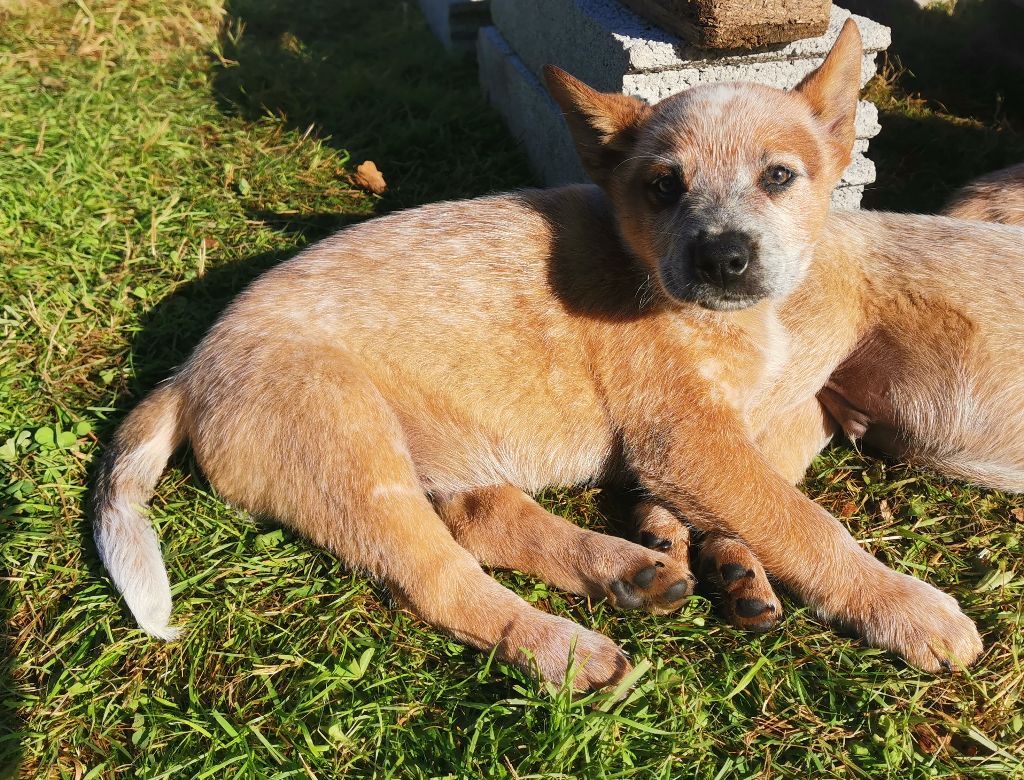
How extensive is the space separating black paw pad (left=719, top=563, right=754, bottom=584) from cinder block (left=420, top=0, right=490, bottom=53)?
231 inches

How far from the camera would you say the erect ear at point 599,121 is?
147 inches

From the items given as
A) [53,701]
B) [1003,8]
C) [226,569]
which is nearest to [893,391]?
[226,569]

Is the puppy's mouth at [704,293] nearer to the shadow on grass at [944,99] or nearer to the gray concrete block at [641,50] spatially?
the gray concrete block at [641,50]

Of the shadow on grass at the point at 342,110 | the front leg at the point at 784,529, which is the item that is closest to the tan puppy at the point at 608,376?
the front leg at the point at 784,529

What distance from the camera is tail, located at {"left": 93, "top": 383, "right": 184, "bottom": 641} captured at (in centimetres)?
318

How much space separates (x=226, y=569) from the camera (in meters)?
3.49

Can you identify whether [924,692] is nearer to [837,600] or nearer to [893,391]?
[837,600]

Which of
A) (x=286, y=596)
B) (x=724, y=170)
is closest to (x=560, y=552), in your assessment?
(x=286, y=596)

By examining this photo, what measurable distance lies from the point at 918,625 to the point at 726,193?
1810 millimetres

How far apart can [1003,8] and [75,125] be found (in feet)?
24.1

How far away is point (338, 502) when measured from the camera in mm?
3256

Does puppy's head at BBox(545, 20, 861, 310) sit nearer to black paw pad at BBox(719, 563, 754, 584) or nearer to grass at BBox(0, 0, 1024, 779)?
black paw pad at BBox(719, 563, 754, 584)

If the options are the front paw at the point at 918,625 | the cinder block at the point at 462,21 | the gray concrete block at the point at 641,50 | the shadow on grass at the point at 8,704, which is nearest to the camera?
the shadow on grass at the point at 8,704

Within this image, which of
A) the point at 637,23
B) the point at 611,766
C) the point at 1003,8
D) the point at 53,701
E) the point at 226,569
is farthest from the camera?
the point at 1003,8
